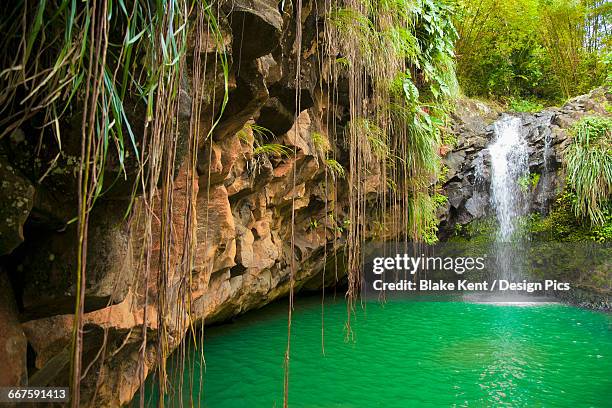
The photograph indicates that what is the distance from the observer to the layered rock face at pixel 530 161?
8055 mm

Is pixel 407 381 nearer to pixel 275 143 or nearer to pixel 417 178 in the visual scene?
pixel 275 143

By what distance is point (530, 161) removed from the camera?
8406mm

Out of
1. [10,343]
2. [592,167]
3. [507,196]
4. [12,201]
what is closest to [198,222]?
[10,343]

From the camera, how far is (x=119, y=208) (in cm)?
160

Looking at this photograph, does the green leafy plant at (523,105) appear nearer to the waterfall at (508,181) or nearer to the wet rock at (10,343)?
the waterfall at (508,181)

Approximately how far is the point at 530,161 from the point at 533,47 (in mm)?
4451

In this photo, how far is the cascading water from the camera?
27.6 ft

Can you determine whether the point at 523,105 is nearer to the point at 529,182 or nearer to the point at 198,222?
the point at 529,182

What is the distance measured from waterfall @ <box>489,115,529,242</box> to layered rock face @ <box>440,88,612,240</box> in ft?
0.36

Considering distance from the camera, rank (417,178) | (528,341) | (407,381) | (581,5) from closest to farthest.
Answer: (407,381)
(528,341)
(417,178)
(581,5)

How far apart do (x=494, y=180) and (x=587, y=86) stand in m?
4.75

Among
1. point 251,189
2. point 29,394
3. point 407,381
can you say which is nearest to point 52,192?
point 29,394

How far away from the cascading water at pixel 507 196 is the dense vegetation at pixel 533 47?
297cm

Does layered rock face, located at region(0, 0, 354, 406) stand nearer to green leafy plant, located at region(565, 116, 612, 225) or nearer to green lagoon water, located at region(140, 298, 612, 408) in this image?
green lagoon water, located at region(140, 298, 612, 408)
